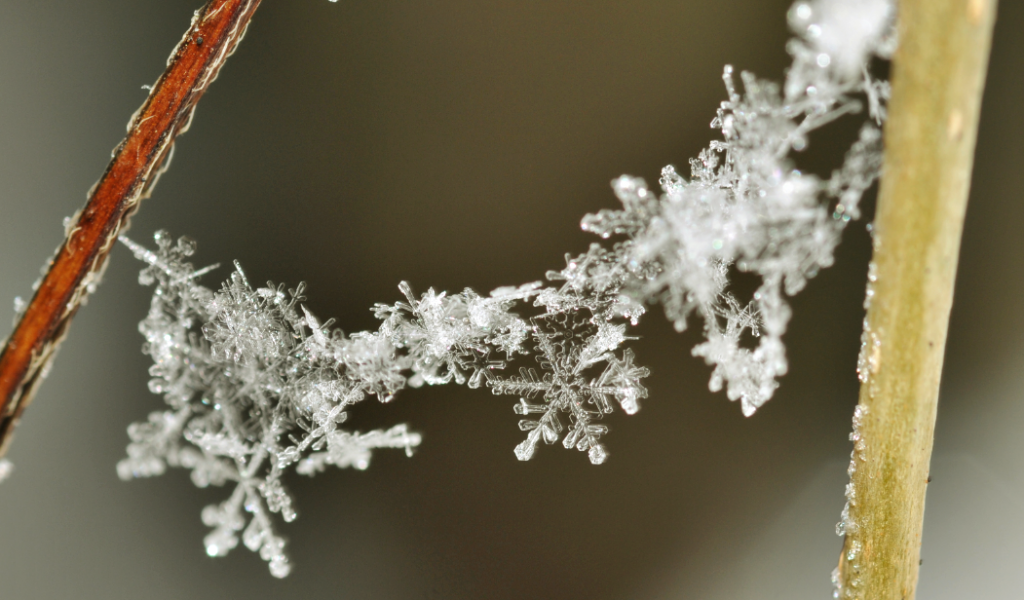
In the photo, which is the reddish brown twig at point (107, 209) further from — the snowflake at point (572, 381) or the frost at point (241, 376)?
the snowflake at point (572, 381)

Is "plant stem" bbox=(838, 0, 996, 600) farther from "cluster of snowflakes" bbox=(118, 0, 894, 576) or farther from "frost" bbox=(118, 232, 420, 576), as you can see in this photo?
"frost" bbox=(118, 232, 420, 576)

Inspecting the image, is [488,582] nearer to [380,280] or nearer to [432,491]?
[432,491]

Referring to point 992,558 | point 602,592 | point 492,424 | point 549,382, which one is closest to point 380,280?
point 492,424

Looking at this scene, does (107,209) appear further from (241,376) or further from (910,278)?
(910,278)

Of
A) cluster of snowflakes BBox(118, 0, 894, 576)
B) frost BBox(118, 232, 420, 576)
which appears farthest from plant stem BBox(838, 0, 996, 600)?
frost BBox(118, 232, 420, 576)

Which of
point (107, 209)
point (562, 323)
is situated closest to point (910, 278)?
point (562, 323)

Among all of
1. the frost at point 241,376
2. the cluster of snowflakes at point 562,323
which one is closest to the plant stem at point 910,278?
the cluster of snowflakes at point 562,323
